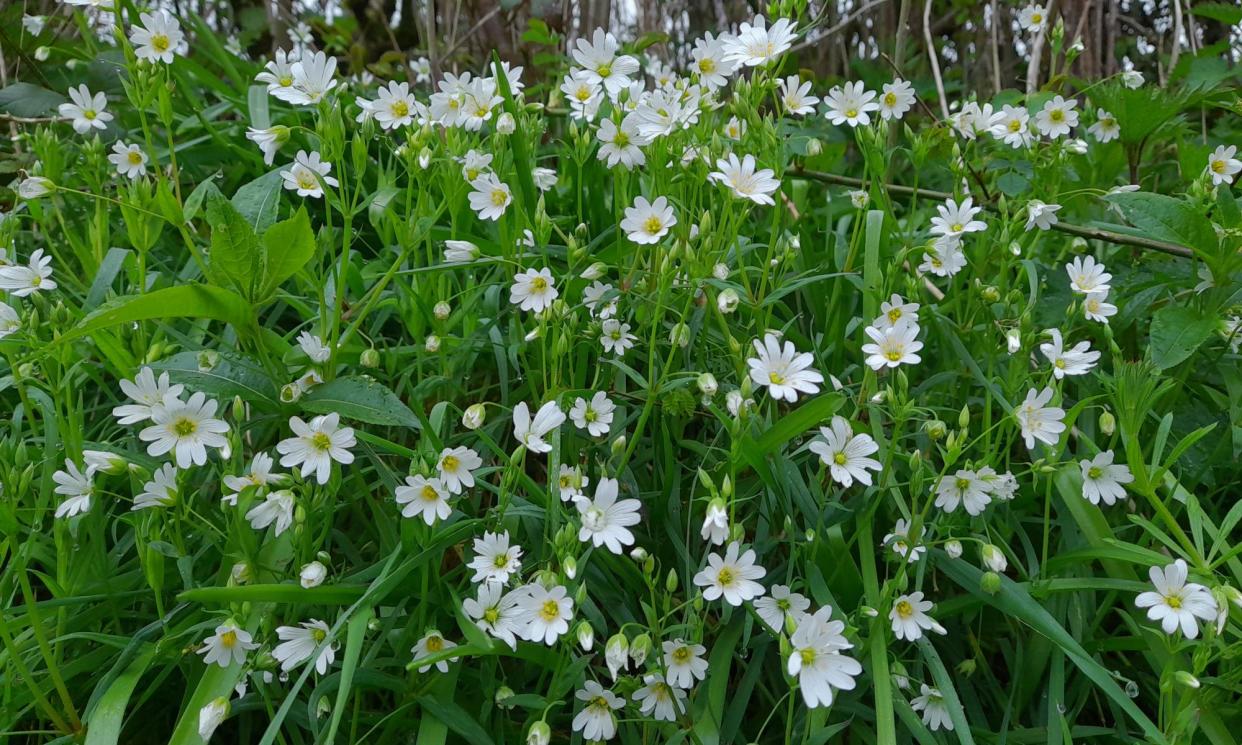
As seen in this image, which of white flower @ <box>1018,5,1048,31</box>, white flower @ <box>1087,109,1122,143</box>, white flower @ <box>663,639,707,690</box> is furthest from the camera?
white flower @ <box>1018,5,1048,31</box>

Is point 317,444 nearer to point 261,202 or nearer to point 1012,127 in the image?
point 261,202

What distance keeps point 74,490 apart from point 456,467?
21.9 inches

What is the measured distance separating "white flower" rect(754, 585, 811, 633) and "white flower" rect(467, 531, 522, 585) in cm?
36

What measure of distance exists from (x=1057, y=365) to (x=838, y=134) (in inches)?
77.6

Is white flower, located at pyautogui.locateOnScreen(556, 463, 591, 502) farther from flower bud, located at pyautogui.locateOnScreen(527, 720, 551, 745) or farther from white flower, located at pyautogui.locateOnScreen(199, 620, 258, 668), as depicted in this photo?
white flower, located at pyautogui.locateOnScreen(199, 620, 258, 668)

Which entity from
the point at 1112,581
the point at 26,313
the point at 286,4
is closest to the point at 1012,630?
the point at 1112,581

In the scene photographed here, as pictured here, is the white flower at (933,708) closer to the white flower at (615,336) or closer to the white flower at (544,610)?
the white flower at (544,610)

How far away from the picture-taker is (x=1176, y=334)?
5.39ft

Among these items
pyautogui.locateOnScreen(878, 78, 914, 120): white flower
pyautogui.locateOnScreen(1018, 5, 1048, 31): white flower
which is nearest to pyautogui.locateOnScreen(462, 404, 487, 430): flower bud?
pyautogui.locateOnScreen(878, 78, 914, 120): white flower

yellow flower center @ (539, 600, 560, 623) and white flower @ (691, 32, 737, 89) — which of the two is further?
white flower @ (691, 32, 737, 89)

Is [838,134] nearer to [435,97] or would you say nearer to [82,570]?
[435,97]

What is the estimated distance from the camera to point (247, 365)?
149 cm

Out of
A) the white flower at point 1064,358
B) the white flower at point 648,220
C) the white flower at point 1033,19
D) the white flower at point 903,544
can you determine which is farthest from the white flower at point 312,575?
the white flower at point 1033,19

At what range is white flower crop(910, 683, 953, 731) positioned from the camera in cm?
145
